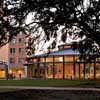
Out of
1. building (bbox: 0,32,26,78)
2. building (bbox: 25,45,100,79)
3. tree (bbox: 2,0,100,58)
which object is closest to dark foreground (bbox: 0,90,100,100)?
tree (bbox: 2,0,100,58)

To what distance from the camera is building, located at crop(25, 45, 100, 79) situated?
→ 49125mm

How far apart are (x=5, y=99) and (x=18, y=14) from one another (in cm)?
559

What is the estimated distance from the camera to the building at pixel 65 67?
49.1m

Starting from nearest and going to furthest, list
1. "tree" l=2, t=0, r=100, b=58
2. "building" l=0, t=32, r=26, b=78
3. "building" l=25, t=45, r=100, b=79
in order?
"tree" l=2, t=0, r=100, b=58, "building" l=25, t=45, r=100, b=79, "building" l=0, t=32, r=26, b=78

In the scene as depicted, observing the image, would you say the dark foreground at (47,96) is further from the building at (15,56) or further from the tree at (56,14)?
the building at (15,56)

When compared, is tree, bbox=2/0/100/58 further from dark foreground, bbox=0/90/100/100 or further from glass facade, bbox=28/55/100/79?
glass facade, bbox=28/55/100/79

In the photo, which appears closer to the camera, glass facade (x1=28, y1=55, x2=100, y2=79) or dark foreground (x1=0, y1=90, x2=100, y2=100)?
dark foreground (x1=0, y1=90, x2=100, y2=100)

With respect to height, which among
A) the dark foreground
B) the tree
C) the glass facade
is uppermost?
the tree

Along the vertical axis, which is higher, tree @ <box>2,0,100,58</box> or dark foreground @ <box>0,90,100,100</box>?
tree @ <box>2,0,100,58</box>

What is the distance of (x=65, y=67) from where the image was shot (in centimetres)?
5128

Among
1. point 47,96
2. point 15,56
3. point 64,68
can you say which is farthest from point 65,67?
point 15,56

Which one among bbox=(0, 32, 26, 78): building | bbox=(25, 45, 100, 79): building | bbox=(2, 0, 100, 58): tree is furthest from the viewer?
bbox=(0, 32, 26, 78): building

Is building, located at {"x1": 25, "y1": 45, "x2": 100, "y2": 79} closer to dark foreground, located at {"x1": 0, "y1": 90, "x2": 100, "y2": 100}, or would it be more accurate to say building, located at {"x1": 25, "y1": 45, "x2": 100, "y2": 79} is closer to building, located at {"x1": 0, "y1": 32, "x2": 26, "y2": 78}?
dark foreground, located at {"x1": 0, "y1": 90, "x2": 100, "y2": 100}

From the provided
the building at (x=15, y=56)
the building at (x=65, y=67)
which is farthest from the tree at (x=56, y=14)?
the building at (x=15, y=56)
